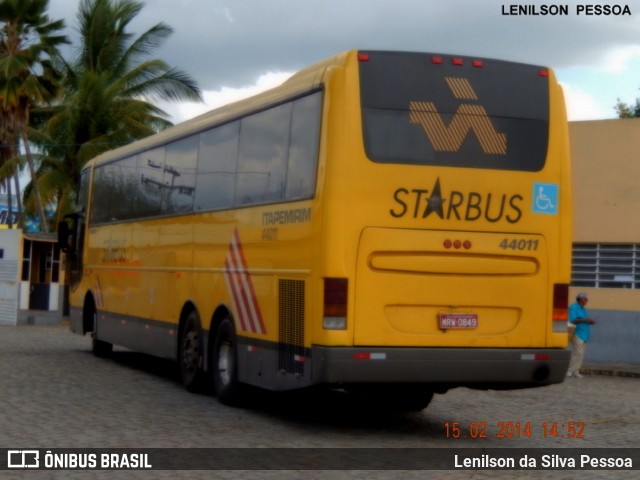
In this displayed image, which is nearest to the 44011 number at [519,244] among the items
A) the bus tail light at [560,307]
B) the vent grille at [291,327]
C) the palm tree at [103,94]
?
the bus tail light at [560,307]

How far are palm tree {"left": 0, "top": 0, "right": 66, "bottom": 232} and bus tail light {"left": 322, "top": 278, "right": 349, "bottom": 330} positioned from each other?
30.7 meters

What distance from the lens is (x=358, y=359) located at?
11234 millimetres

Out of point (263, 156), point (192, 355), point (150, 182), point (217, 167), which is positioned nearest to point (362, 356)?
point (263, 156)

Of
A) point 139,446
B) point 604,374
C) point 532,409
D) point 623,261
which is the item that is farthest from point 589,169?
point 139,446

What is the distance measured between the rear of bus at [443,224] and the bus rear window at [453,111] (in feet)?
0.04

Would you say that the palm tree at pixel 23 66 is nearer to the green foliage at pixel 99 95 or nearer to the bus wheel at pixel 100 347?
the green foliage at pixel 99 95

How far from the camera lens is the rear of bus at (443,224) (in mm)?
11383

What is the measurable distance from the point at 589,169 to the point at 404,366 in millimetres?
15773

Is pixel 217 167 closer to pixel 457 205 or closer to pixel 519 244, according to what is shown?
pixel 457 205

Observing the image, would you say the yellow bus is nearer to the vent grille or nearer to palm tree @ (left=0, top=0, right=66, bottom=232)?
the vent grille

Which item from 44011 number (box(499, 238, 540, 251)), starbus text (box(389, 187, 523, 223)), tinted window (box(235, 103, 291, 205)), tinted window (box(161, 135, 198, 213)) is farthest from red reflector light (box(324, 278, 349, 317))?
tinted window (box(161, 135, 198, 213))

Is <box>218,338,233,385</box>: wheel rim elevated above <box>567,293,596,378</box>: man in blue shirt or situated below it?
below

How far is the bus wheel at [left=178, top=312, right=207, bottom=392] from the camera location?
15383 mm

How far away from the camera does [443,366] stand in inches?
452
